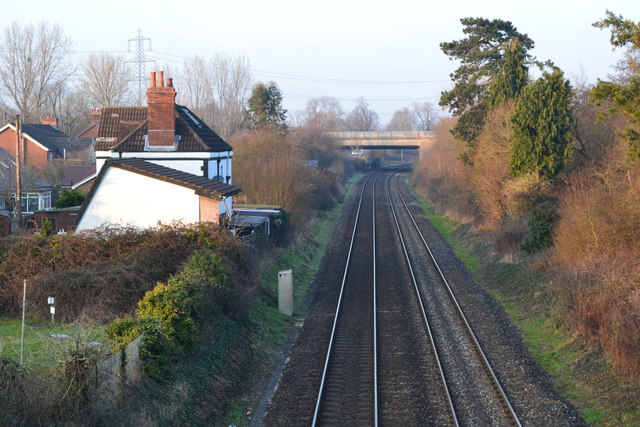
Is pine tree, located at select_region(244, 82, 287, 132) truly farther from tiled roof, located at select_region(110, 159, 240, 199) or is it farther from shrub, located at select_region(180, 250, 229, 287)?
shrub, located at select_region(180, 250, 229, 287)

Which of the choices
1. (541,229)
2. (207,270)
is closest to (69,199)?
(207,270)

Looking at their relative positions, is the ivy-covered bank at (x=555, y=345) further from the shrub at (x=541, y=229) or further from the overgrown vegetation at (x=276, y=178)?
the overgrown vegetation at (x=276, y=178)

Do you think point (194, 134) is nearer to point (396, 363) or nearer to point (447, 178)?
point (396, 363)

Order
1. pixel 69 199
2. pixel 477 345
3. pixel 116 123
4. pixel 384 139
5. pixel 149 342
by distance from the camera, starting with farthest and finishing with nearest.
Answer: pixel 384 139 → pixel 69 199 → pixel 116 123 → pixel 477 345 → pixel 149 342

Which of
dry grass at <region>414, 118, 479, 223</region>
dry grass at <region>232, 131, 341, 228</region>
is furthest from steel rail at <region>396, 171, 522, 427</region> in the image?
dry grass at <region>414, 118, 479, 223</region>

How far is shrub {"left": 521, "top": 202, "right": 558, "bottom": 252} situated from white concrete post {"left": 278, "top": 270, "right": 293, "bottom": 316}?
9.43 meters

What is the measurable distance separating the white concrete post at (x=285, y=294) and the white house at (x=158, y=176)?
3051mm

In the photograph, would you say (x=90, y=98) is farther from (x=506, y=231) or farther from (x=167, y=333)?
(x=167, y=333)

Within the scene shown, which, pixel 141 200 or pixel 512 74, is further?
pixel 512 74

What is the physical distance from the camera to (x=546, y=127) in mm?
27453

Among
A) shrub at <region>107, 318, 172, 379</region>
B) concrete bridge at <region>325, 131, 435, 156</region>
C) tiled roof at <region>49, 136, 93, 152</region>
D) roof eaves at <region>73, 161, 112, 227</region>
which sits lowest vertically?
shrub at <region>107, 318, 172, 379</region>

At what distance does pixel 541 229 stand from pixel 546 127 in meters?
6.38

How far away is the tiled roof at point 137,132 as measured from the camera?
26.2 metres

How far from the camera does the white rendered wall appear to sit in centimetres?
2023
